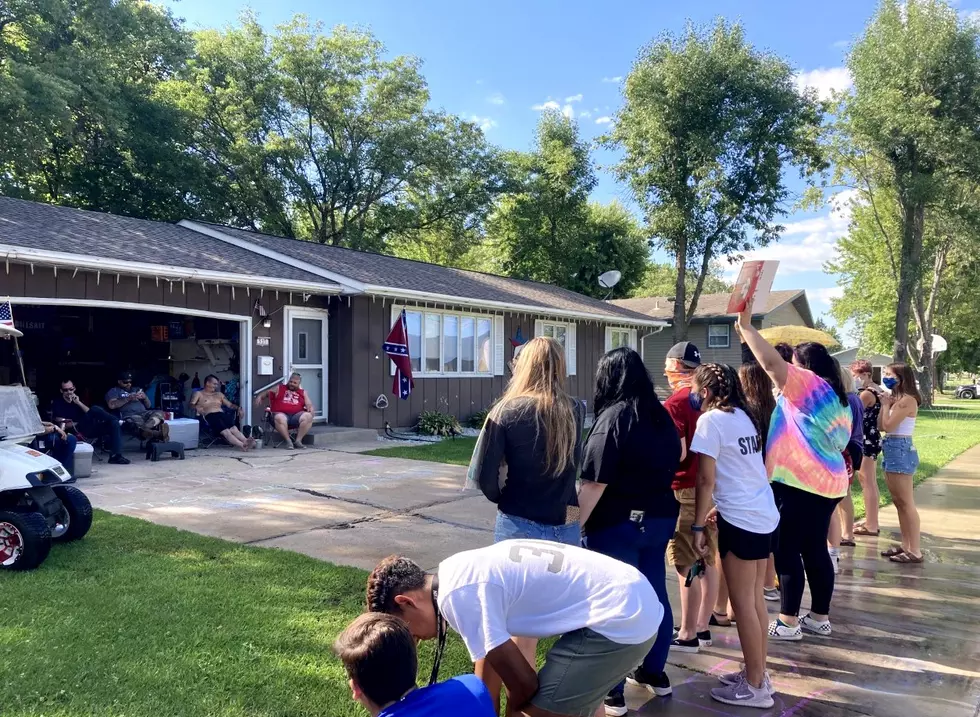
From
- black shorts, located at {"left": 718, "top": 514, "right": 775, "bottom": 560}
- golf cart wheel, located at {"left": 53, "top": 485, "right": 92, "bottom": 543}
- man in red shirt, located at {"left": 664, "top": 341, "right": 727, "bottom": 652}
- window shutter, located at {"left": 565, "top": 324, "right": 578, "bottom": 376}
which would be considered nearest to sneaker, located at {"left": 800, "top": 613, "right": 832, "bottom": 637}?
man in red shirt, located at {"left": 664, "top": 341, "right": 727, "bottom": 652}

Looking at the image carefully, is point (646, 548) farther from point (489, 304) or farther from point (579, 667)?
point (489, 304)

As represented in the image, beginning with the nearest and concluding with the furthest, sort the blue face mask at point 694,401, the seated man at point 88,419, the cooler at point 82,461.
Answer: the blue face mask at point 694,401
the cooler at point 82,461
the seated man at point 88,419

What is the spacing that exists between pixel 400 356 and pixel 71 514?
8.09 metres

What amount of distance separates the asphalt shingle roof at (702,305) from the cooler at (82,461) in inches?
935

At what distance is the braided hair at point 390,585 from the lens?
6.78ft

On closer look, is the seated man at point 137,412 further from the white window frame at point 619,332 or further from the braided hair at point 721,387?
the white window frame at point 619,332

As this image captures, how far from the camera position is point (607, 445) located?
124 inches

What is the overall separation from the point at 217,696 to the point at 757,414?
322 centimetres

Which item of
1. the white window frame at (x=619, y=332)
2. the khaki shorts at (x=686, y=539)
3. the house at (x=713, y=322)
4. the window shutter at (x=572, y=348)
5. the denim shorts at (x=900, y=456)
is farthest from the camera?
the house at (x=713, y=322)

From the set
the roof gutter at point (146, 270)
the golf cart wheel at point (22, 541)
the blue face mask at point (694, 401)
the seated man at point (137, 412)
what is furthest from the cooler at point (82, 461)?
the blue face mask at point (694, 401)

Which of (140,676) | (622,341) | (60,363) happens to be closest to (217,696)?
(140,676)

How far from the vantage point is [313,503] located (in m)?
7.30

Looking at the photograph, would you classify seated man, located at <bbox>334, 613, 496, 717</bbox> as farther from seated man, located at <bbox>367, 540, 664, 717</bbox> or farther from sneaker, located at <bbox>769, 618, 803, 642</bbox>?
sneaker, located at <bbox>769, 618, 803, 642</bbox>

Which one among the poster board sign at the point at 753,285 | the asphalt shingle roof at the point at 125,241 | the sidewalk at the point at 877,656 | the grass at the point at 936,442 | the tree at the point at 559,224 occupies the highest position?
the tree at the point at 559,224
